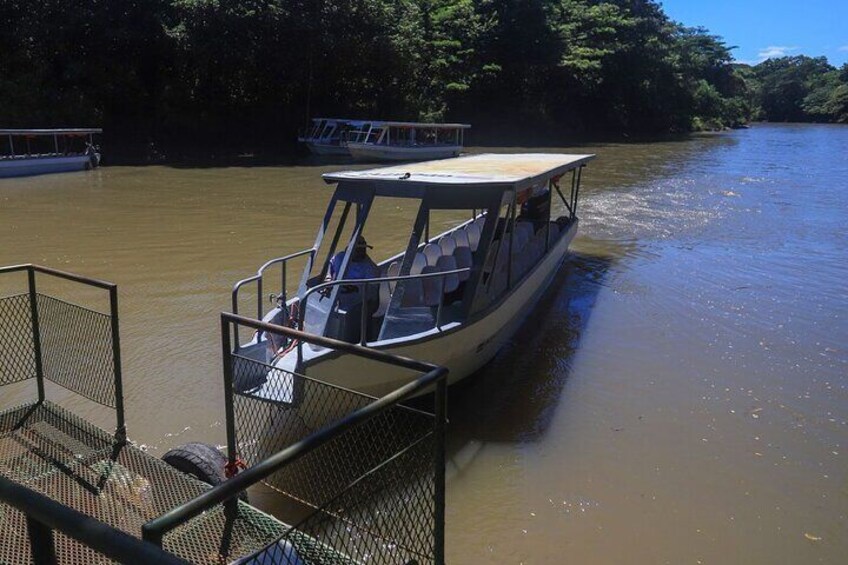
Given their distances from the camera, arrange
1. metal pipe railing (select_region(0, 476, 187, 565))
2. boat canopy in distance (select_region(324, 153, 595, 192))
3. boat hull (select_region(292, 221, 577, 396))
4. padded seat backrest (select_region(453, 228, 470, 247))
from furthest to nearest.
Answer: padded seat backrest (select_region(453, 228, 470, 247)), boat canopy in distance (select_region(324, 153, 595, 192)), boat hull (select_region(292, 221, 577, 396)), metal pipe railing (select_region(0, 476, 187, 565))

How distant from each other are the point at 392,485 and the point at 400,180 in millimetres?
3485

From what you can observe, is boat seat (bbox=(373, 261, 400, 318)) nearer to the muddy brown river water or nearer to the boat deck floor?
the muddy brown river water

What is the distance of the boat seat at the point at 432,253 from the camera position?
25.1 ft

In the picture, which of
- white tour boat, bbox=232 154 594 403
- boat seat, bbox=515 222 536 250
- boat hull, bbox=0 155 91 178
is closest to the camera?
white tour boat, bbox=232 154 594 403

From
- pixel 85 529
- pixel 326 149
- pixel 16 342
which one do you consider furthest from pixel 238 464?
pixel 326 149

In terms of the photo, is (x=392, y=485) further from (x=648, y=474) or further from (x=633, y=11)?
(x=633, y=11)

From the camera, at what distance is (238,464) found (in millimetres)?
4340

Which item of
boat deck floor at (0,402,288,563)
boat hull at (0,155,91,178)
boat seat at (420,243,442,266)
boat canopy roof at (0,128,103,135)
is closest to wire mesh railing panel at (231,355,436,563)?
boat deck floor at (0,402,288,563)

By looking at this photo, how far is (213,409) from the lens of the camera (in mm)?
6496

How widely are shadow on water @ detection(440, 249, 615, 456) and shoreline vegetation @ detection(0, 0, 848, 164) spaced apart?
24387 mm

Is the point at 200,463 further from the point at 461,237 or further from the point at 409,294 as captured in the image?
the point at 461,237

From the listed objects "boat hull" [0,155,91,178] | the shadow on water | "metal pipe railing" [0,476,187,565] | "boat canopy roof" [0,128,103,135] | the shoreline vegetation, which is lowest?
the shadow on water

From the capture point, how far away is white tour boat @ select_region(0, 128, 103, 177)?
23250 mm

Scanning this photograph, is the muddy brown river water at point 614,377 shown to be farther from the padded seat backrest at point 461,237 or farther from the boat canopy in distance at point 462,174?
the boat canopy in distance at point 462,174
